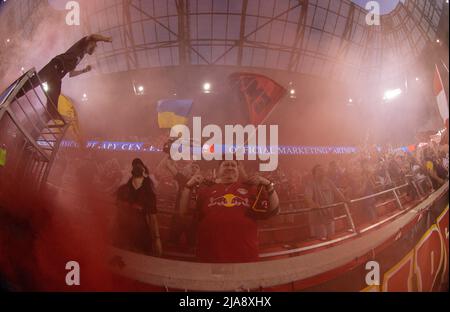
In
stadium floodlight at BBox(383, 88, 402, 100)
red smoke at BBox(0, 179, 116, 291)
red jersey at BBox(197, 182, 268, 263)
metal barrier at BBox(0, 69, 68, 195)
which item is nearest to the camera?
red jersey at BBox(197, 182, 268, 263)

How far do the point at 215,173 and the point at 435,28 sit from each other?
1.78 meters

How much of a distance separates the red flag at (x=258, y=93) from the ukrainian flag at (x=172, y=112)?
31 centimetres

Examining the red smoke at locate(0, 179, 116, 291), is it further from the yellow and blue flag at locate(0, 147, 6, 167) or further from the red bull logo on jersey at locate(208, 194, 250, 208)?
the red bull logo on jersey at locate(208, 194, 250, 208)

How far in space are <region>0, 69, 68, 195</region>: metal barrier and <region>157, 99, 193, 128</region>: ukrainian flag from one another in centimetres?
66

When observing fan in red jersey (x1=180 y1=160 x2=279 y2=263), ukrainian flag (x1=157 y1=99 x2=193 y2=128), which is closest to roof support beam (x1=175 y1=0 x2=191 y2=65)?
ukrainian flag (x1=157 y1=99 x2=193 y2=128)

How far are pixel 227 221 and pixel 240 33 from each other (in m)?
1.05

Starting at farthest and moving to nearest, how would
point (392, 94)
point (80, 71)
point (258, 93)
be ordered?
point (392, 94) < point (80, 71) < point (258, 93)

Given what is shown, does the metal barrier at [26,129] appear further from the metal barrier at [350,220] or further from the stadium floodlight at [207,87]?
the metal barrier at [350,220]

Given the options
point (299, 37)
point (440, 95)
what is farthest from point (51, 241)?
point (440, 95)

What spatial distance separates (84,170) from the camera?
1222 millimetres

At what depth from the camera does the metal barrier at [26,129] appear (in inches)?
53.0

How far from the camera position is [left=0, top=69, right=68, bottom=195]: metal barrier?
135 cm

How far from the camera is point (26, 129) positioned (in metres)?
1.41

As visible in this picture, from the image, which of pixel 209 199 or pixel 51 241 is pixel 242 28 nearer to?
pixel 209 199
